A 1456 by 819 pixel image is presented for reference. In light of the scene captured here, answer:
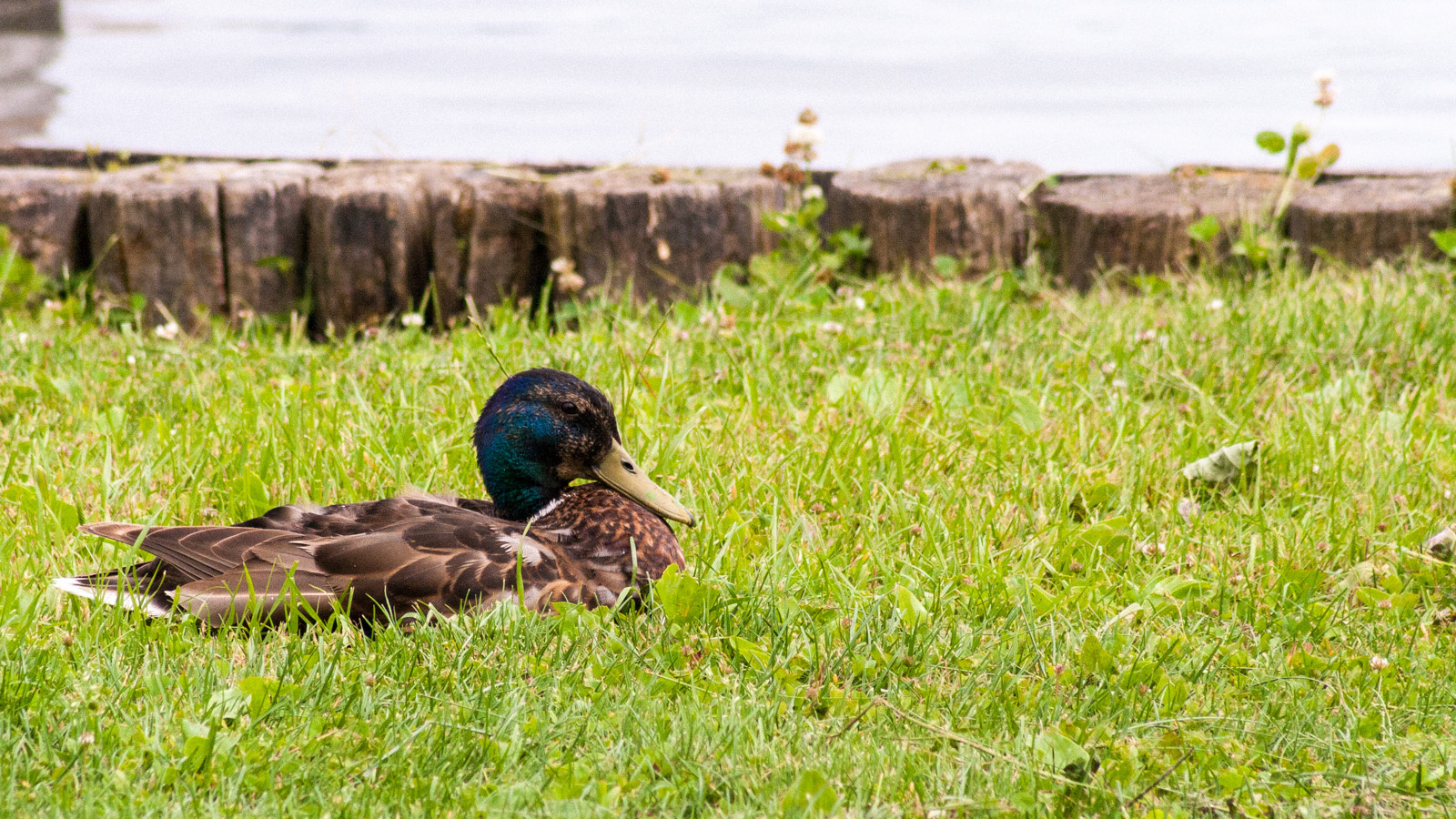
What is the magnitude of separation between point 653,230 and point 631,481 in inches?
101

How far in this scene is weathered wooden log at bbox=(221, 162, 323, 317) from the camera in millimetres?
5801

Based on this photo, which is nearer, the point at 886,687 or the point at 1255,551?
the point at 886,687

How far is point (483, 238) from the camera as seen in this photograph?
5918 mm

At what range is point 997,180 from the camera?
606cm

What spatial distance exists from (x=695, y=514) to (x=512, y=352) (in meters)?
1.33

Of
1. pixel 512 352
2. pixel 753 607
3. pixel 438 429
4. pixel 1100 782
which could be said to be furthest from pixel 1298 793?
pixel 512 352

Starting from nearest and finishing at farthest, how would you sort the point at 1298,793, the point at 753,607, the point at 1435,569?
the point at 1298,793, the point at 753,607, the point at 1435,569

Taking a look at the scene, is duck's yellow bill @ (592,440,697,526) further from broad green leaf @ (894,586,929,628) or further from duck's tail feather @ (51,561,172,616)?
duck's tail feather @ (51,561,172,616)

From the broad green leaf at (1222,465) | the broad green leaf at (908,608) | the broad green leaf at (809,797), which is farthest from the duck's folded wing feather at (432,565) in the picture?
the broad green leaf at (1222,465)

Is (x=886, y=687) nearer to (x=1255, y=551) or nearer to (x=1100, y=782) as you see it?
(x=1100, y=782)

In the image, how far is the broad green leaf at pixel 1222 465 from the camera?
12.7 ft

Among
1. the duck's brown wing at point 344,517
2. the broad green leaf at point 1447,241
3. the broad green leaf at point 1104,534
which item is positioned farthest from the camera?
the broad green leaf at point 1447,241

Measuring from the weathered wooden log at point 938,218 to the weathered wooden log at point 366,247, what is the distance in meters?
1.82

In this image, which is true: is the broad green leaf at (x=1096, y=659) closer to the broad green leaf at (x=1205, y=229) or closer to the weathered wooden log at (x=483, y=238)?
the broad green leaf at (x=1205, y=229)
